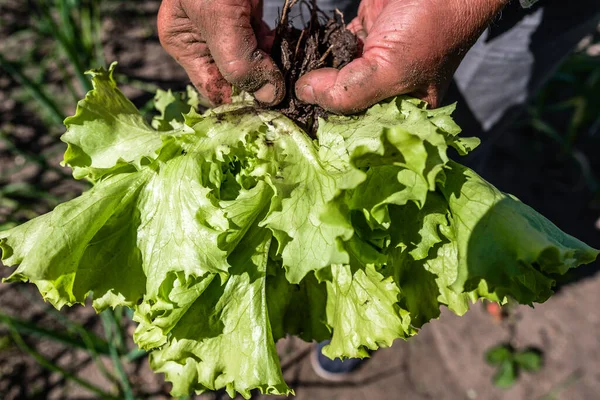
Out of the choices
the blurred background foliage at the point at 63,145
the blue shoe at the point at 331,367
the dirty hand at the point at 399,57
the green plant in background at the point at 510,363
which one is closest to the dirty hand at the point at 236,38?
the dirty hand at the point at 399,57

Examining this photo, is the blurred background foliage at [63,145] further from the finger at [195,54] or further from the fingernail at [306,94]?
the fingernail at [306,94]

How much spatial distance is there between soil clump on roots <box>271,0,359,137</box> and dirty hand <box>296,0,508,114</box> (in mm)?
59

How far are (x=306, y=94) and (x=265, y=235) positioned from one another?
42 cm

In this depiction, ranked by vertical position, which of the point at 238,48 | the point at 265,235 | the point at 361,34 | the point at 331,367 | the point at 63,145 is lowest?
the point at 331,367

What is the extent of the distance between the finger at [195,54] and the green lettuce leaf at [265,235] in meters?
0.17

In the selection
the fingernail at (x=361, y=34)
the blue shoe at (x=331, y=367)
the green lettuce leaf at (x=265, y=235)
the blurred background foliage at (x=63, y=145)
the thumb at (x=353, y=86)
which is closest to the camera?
the green lettuce leaf at (x=265, y=235)

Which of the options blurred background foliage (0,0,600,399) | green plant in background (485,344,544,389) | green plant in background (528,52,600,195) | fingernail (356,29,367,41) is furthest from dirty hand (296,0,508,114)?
green plant in background (528,52,600,195)

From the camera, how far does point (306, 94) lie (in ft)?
4.56

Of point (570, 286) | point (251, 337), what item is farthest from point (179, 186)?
point (570, 286)

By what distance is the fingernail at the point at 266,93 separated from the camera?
4.57ft

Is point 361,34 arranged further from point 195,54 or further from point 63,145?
point 63,145

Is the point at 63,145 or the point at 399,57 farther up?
the point at 399,57

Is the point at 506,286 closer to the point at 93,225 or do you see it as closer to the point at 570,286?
the point at 93,225

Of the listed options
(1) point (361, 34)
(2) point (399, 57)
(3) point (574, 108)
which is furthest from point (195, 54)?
(3) point (574, 108)
